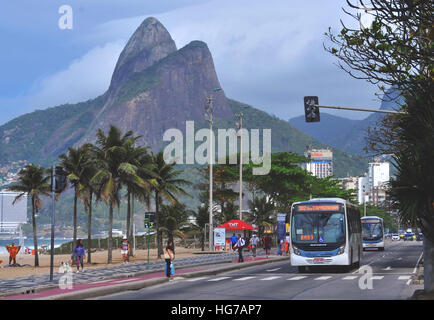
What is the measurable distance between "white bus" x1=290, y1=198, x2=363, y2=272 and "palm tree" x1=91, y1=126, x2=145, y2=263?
74.2 feet

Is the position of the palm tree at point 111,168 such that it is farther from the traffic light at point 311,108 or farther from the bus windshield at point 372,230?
the traffic light at point 311,108

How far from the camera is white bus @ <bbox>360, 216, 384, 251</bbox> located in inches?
2640

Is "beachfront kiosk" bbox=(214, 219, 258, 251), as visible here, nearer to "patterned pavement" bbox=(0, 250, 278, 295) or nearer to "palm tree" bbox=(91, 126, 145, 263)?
"palm tree" bbox=(91, 126, 145, 263)

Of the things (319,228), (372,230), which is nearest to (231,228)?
(372,230)

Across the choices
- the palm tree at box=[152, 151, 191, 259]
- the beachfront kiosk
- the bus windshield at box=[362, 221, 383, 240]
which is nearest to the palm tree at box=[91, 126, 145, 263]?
the palm tree at box=[152, 151, 191, 259]

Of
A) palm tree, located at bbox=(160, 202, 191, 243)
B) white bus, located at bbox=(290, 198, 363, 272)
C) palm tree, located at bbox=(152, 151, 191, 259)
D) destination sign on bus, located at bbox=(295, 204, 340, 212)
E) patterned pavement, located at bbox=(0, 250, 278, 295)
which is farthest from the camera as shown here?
palm tree, located at bbox=(160, 202, 191, 243)

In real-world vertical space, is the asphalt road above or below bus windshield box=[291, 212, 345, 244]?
below

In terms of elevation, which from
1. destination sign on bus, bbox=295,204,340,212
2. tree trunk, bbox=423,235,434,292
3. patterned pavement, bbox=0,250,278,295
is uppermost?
destination sign on bus, bbox=295,204,340,212

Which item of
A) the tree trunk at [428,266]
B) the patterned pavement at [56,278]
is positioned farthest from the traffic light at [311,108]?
the patterned pavement at [56,278]

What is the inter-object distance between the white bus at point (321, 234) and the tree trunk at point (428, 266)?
13389mm

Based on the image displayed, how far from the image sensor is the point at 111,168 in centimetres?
5375
